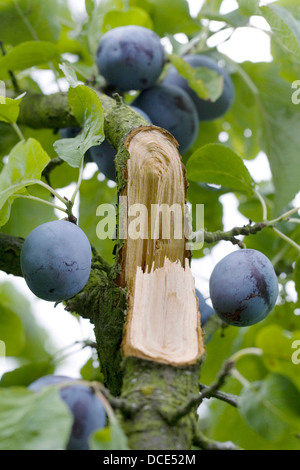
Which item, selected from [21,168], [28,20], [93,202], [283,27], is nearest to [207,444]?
[21,168]

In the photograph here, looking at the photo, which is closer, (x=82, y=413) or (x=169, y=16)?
(x=82, y=413)

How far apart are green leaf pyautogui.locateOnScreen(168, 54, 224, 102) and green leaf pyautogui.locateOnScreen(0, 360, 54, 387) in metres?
0.68

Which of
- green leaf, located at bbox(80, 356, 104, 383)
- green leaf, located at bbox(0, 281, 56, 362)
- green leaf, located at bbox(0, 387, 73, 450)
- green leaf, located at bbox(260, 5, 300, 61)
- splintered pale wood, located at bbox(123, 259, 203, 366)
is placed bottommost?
green leaf, located at bbox(0, 281, 56, 362)

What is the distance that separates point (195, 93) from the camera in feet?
4.76

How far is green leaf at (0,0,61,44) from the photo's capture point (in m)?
1.41

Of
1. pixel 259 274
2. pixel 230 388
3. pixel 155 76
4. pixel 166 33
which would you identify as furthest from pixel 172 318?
pixel 166 33

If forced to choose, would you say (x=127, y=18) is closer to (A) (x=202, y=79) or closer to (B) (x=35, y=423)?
(A) (x=202, y=79)

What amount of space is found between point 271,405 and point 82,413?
0.23m

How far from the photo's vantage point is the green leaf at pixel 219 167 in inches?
40.0

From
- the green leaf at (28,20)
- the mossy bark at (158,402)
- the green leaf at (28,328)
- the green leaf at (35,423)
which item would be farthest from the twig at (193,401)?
the green leaf at (28,328)

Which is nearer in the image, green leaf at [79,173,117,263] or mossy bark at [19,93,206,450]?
mossy bark at [19,93,206,450]

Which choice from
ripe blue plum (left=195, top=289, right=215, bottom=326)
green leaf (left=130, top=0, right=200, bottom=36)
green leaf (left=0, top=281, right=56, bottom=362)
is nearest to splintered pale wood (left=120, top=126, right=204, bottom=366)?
ripe blue plum (left=195, top=289, right=215, bottom=326)

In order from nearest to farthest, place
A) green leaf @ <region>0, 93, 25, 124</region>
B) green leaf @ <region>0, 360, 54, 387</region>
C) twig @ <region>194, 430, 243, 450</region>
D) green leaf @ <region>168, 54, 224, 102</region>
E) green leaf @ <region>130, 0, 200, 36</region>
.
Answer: twig @ <region>194, 430, 243, 450</region> → green leaf @ <region>0, 93, 25, 124</region> → green leaf @ <region>0, 360, 54, 387</region> → green leaf @ <region>168, 54, 224, 102</region> → green leaf @ <region>130, 0, 200, 36</region>

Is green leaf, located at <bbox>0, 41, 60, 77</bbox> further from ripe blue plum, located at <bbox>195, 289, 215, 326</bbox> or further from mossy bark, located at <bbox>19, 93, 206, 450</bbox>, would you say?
ripe blue plum, located at <bbox>195, 289, 215, 326</bbox>
